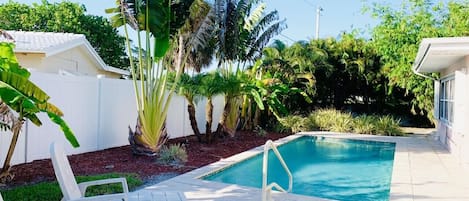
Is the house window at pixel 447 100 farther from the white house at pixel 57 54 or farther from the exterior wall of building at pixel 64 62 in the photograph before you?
the exterior wall of building at pixel 64 62

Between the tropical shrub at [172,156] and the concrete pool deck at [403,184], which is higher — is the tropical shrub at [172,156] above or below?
above

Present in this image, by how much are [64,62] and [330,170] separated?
13115 millimetres

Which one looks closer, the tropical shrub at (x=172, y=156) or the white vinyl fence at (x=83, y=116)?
the white vinyl fence at (x=83, y=116)

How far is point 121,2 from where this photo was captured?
9297mm

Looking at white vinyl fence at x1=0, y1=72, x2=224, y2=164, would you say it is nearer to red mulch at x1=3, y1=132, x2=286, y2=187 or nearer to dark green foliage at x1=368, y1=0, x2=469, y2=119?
red mulch at x1=3, y1=132, x2=286, y2=187

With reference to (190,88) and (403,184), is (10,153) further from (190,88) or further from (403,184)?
(403,184)

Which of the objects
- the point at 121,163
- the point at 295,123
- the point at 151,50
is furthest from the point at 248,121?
the point at 121,163

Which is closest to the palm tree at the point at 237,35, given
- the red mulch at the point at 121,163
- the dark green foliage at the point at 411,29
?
the red mulch at the point at 121,163

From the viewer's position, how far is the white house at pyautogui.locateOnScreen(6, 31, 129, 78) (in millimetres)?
14830

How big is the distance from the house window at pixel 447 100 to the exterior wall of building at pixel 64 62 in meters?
13.7

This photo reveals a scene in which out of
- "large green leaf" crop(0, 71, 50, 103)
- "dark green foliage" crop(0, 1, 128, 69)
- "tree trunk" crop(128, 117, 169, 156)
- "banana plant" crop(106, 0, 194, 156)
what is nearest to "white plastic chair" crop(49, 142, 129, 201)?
"large green leaf" crop(0, 71, 50, 103)

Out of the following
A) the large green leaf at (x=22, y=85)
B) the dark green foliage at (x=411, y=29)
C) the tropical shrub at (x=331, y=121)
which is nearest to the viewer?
the large green leaf at (x=22, y=85)

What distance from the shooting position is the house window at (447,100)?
12.8 metres

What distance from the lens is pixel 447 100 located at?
1383 centimetres
